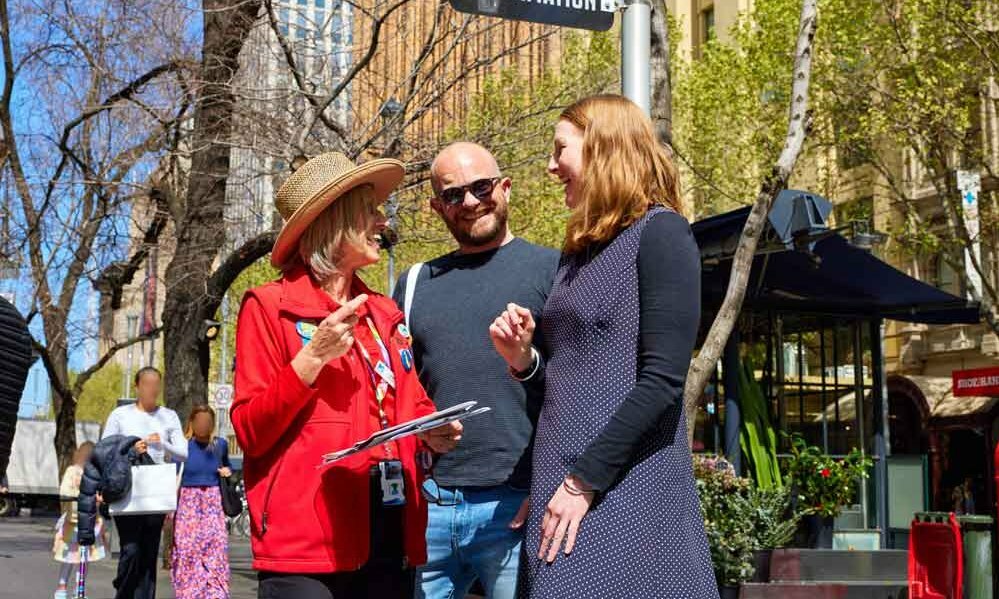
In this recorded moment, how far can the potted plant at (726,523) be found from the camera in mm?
10281

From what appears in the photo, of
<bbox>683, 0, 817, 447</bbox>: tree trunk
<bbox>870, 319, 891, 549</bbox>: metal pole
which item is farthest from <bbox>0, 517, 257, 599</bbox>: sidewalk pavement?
<bbox>683, 0, 817, 447</bbox>: tree trunk

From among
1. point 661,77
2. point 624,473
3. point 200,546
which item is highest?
point 661,77

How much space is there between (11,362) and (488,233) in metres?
2.25

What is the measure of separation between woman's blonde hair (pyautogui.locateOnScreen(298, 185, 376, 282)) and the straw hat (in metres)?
0.04

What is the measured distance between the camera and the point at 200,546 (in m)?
11.7

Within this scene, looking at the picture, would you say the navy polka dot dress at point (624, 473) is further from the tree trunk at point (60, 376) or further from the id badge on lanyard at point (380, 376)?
the tree trunk at point (60, 376)

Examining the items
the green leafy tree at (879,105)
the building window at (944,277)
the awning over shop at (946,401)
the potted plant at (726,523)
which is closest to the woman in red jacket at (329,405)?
the potted plant at (726,523)

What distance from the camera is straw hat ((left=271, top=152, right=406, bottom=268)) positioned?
12.0 ft

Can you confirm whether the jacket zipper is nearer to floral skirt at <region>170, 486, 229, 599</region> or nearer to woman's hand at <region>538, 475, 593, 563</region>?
woman's hand at <region>538, 475, 593, 563</region>

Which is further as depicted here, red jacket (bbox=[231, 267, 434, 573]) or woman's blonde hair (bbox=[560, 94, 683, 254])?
red jacket (bbox=[231, 267, 434, 573])

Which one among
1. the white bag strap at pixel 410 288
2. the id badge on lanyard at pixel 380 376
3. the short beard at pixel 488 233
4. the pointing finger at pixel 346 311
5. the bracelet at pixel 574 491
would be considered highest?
the short beard at pixel 488 233

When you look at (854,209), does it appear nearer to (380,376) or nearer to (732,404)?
(732,404)

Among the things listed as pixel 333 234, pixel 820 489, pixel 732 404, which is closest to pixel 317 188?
pixel 333 234

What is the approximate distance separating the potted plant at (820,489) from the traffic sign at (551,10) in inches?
294
